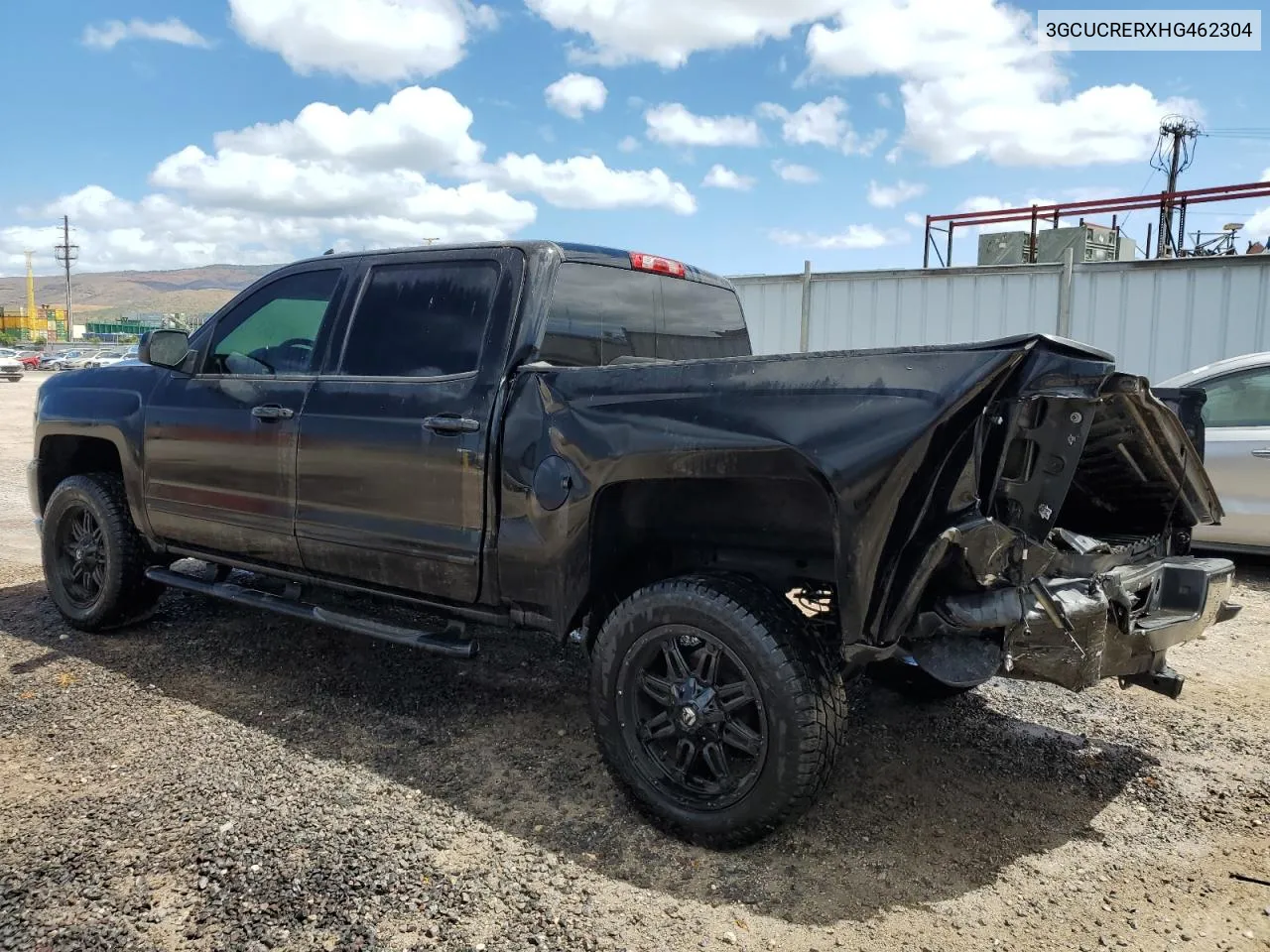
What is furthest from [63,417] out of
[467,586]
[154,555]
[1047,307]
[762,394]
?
[1047,307]

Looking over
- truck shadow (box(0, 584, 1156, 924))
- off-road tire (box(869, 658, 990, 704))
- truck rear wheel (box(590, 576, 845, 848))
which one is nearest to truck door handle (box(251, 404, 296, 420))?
truck shadow (box(0, 584, 1156, 924))

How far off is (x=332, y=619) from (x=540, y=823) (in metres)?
1.37

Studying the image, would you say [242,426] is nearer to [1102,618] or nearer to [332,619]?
[332,619]

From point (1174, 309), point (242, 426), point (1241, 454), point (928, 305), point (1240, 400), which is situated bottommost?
point (1241, 454)

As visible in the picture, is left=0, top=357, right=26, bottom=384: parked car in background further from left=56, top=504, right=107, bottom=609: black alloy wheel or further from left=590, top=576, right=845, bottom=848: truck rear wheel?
left=590, top=576, right=845, bottom=848: truck rear wheel

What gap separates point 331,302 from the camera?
4.25 meters

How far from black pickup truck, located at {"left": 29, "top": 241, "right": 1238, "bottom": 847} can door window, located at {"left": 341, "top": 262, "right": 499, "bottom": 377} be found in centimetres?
1

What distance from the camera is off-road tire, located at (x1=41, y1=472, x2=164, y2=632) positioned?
16.6 feet

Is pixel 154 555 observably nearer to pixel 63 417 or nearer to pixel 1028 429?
pixel 63 417

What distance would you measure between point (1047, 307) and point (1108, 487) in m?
10.1

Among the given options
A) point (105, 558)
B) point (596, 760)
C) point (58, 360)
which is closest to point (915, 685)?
point (596, 760)

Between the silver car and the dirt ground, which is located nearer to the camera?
the dirt ground

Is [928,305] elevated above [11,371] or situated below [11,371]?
above

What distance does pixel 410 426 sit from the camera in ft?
12.1
